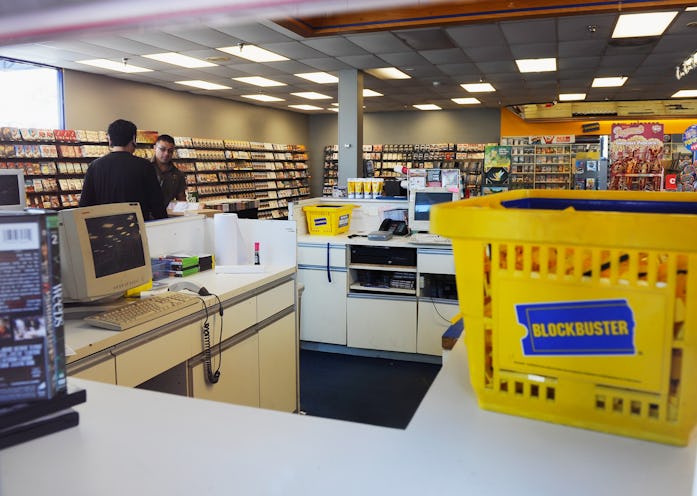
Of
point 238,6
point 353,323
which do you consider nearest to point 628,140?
point 353,323

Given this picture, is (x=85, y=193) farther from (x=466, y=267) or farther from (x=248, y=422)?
(x=466, y=267)

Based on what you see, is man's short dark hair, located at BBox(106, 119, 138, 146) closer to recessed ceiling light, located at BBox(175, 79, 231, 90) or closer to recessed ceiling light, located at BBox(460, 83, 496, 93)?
recessed ceiling light, located at BBox(175, 79, 231, 90)

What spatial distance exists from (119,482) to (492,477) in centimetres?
62

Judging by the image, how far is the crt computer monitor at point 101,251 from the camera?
2.46 metres

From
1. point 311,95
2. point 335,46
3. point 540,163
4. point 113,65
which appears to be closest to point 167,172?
point 335,46

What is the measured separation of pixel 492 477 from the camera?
91 centimetres

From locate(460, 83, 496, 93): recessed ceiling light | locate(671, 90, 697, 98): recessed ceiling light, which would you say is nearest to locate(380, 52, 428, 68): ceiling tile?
locate(460, 83, 496, 93): recessed ceiling light

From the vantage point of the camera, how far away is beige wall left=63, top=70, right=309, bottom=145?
31.4 ft

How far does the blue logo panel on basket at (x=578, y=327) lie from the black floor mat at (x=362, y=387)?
9.23 ft

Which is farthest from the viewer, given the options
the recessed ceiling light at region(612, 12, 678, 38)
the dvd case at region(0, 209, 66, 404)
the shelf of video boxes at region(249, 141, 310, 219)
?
the shelf of video boxes at region(249, 141, 310, 219)

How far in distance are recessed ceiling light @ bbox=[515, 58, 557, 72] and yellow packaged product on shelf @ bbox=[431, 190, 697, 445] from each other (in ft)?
28.1

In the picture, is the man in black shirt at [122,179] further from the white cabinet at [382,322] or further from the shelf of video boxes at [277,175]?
the shelf of video boxes at [277,175]

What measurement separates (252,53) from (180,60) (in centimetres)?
128

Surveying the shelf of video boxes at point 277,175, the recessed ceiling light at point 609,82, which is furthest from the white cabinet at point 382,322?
the shelf of video boxes at point 277,175
